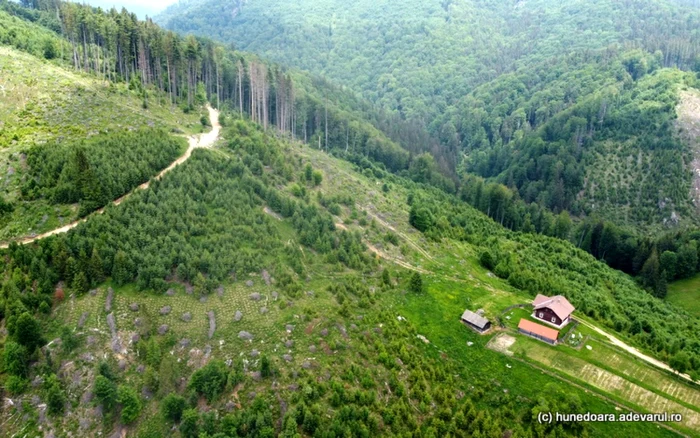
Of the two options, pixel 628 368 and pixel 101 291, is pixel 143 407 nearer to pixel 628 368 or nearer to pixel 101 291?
pixel 101 291

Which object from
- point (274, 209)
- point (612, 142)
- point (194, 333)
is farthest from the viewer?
point (612, 142)

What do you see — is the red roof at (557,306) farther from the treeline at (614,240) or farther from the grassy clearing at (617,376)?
the treeline at (614,240)

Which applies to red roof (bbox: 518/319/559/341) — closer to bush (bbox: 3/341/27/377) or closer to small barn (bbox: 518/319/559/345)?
small barn (bbox: 518/319/559/345)

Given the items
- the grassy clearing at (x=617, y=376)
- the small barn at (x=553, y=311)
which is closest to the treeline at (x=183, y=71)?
the small barn at (x=553, y=311)

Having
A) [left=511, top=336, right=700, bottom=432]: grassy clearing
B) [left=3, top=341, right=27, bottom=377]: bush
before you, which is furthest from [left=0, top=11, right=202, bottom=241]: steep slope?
[left=511, top=336, right=700, bottom=432]: grassy clearing

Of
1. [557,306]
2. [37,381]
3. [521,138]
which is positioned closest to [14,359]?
[37,381]

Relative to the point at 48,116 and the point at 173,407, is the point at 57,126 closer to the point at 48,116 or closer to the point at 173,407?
the point at 48,116

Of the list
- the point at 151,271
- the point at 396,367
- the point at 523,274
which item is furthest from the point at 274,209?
the point at 523,274
